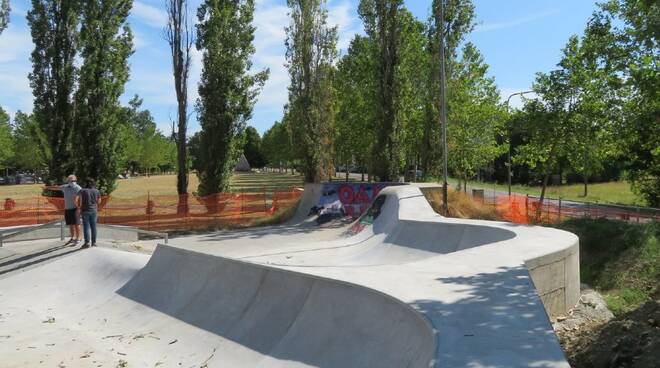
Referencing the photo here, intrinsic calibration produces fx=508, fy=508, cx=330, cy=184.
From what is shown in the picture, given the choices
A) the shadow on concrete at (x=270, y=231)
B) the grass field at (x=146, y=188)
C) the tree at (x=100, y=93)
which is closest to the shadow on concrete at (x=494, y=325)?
the shadow on concrete at (x=270, y=231)

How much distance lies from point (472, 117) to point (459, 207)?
14276mm

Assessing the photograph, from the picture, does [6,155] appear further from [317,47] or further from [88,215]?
[88,215]

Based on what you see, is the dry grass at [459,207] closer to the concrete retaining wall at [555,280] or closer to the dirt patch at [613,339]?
the concrete retaining wall at [555,280]

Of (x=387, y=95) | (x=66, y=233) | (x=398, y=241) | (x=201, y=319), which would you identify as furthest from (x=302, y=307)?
(x=387, y=95)

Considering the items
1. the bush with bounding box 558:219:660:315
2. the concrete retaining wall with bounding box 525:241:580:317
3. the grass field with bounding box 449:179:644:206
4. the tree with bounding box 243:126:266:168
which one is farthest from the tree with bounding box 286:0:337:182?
the tree with bounding box 243:126:266:168

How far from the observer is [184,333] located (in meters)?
7.21

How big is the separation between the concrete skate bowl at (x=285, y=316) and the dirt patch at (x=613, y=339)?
1.99 metres

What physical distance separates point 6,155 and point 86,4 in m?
53.1

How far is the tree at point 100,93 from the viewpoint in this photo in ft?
75.4

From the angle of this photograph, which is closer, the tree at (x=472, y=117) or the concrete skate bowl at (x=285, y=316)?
the concrete skate bowl at (x=285, y=316)

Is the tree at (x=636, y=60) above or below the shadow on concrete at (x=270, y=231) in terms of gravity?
above

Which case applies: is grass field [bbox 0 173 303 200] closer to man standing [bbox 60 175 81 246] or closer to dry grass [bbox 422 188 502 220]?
dry grass [bbox 422 188 502 220]

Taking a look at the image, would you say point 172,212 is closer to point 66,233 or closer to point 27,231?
point 66,233

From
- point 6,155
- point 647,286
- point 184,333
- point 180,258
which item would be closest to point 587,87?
point 647,286
